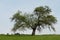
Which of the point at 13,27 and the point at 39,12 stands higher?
the point at 39,12

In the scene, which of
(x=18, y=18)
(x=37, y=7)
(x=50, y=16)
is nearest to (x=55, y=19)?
(x=50, y=16)

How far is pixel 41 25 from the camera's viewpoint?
5819 cm

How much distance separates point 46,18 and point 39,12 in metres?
2.37

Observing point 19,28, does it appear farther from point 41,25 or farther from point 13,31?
point 41,25

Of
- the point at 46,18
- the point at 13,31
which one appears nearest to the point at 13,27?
the point at 13,31

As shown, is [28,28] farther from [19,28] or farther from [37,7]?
[37,7]

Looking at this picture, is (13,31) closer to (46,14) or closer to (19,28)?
(19,28)

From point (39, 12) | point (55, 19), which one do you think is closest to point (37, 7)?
point (39, 12)

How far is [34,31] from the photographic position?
5662 cm

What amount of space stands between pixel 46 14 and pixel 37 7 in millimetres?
2912

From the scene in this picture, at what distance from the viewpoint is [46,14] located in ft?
188

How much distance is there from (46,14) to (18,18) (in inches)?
284

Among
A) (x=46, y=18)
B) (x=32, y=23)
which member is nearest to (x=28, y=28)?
(x=32, y=23)

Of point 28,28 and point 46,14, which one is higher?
point 46,14
